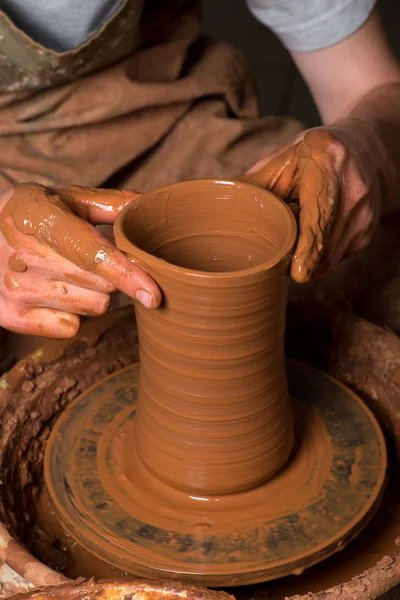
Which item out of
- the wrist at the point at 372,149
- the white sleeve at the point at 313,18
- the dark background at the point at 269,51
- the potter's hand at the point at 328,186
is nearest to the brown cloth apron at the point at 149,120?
the white sleeve at the point at 313,18

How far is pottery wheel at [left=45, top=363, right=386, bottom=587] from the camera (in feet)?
3.57

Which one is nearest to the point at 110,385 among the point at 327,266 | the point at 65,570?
the point at 65,570

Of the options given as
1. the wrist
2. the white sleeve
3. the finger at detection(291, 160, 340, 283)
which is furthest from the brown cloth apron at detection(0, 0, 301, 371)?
the finger at detection(291, 160, 340, 283)

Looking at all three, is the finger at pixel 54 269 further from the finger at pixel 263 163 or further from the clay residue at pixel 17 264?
the finger at pixel 263 163

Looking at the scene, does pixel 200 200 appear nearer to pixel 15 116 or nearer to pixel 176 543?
pixel 176 543

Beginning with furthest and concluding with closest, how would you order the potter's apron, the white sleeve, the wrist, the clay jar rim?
the white sleeve
the potter's apron
the wrist
the clay jar rim

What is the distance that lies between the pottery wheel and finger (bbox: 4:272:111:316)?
0.25 m

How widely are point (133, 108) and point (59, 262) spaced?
2.04 ft

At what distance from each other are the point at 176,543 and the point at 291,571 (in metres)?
0.16

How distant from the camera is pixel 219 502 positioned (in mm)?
1168

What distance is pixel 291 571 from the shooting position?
3.56 ft

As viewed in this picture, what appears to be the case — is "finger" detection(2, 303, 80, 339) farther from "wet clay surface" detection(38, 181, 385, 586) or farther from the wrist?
the wrist

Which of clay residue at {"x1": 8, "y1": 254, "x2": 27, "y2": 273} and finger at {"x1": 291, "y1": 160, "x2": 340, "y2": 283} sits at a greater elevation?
clay residue at {"x1": 8, "y1": 254, "x2": 27, "y2": 273}

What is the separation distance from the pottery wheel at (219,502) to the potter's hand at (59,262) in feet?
0.68
